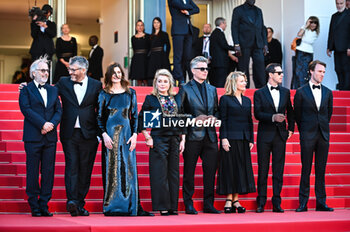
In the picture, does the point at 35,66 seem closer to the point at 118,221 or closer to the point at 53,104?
the point at 53,104

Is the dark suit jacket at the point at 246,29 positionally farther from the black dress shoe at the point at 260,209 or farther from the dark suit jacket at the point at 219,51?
the black dress shoe at the point at 260,209

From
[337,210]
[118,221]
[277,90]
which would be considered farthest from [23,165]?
[337,210]

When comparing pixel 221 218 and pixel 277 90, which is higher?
pixel 277 90

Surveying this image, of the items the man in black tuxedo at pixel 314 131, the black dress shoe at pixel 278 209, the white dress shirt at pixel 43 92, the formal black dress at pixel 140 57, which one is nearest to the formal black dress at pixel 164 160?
the white dress shirt at pixel 43 92

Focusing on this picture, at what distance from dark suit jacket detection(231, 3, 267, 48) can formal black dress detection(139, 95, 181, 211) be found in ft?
12.6

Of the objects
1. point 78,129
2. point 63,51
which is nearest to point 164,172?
point 78,129

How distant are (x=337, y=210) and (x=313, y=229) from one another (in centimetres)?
141

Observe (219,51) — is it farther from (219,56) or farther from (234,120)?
(234,120)

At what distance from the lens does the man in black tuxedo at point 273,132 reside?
7941 mm

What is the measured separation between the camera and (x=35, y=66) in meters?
7.35

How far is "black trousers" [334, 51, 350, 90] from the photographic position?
39.3 ft

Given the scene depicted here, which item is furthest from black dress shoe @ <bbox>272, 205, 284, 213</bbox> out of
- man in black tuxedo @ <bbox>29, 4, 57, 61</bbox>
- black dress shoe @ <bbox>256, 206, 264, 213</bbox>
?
man in black tuxedo @ <bbox>29, 4, 57, 61</bbox>

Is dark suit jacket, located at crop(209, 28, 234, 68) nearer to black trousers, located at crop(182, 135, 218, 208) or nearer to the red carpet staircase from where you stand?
the red carpet staircase

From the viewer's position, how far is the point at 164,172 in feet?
24.4
